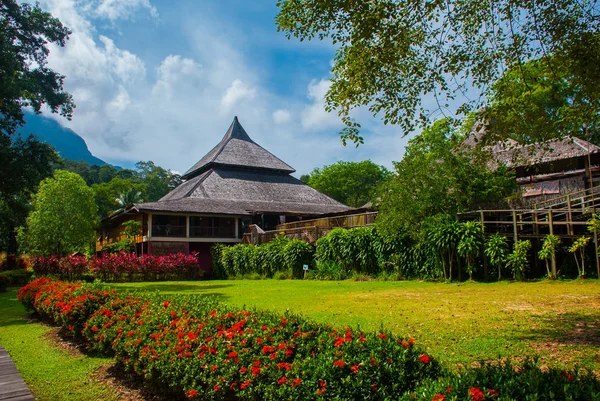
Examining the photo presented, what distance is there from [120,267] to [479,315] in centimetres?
1889

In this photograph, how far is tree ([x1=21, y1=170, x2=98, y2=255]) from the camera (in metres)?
30.0

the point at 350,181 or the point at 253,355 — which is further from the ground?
the point at 350,181

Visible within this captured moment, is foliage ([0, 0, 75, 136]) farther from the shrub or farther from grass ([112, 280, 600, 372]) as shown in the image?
grass ([112, 280, 600, 372])

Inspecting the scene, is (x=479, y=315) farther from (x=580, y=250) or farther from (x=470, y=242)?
(x=580, y=250)

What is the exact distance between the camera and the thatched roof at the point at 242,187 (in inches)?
1267

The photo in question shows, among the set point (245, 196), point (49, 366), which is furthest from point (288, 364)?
point (245, 196)

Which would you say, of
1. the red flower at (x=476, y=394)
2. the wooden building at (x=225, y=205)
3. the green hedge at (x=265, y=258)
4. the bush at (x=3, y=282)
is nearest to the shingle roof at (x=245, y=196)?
the wooden building at (x=225, y=205)

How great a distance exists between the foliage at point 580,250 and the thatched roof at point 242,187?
22276mm

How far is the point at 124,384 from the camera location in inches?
199

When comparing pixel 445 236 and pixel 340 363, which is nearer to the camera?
pixel 340 363

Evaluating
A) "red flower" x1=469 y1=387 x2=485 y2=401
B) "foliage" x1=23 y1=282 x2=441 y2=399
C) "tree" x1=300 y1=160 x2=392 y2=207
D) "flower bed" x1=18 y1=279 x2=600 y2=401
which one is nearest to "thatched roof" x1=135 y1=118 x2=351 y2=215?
"tree" x1=300 y1=160 x2=392 y2=207

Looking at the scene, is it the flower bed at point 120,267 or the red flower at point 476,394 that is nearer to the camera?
the red flower at point 476,394

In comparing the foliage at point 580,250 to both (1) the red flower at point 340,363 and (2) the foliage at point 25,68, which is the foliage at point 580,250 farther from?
(2) the foliage at point 25,68

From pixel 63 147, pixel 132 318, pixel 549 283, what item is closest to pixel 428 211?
pixel 549 283
